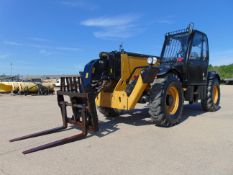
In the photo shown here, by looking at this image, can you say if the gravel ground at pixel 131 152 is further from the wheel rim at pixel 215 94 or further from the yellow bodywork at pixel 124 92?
the wheel rim at pixel 215 94

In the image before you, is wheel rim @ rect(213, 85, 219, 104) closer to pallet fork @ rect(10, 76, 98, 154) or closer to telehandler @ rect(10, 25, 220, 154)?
telehandler @ rect(10, 25, 220, 154)

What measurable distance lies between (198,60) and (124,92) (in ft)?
11.2

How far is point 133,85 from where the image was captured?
21.3 feet

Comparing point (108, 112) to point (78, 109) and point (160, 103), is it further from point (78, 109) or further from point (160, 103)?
point (160, 103)

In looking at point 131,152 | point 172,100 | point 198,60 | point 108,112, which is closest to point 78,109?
point 108,112

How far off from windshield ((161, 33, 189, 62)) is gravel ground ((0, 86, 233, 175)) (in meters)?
2.41

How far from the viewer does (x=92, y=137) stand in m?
5.61

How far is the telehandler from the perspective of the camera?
609 cm

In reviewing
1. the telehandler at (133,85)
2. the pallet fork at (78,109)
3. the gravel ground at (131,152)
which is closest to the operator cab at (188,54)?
the telehandler at (133,85)

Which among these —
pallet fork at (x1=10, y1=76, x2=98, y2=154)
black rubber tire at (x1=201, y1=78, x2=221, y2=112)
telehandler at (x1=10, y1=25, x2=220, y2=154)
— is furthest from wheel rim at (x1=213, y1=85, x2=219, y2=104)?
pallet fork at (x1=10, y1=76, x2=98, y2=154)

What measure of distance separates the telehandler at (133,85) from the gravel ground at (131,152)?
14.7 inches

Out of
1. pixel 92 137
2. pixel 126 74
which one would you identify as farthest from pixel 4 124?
pixel 126 74

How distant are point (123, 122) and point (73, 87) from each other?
1.92 m

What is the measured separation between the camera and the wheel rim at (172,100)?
6889mm
